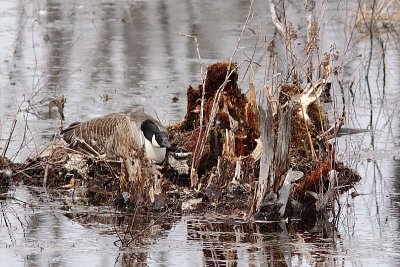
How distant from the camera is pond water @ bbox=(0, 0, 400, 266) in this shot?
7930 mm

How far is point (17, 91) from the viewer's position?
14398 mm

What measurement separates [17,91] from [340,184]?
5762 millimetres

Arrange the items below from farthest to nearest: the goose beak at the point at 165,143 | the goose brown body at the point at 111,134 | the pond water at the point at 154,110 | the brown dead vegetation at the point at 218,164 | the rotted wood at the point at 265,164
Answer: the goose brown body at the point at 111,134 → the goose beak at the point at 165,143 → the brown dead vegetation at the point at 218,164 → the rotted wood at the point at 265,164 → the pond water at the point at 154,110

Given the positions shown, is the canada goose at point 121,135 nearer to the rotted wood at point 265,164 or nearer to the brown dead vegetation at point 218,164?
the brown dead vegetation at point 218,164

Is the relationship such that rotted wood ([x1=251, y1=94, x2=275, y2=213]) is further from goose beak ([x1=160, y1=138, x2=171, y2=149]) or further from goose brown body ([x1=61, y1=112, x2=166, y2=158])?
goose brown body ([x1=61, y1=112, x2=166, y2=158])

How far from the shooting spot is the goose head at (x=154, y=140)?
9.80 metres

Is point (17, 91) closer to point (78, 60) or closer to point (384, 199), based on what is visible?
point (78, 60)

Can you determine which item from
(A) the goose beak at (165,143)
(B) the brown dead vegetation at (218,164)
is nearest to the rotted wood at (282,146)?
(B) the brown dead vegetation at (218,164)

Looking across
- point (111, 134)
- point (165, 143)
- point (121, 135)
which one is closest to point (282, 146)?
point (165, 143)

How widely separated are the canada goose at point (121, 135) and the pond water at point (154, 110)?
0.50m

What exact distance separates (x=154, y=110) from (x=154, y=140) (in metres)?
3.14

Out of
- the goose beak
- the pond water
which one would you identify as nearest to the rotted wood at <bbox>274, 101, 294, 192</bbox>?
the pond water

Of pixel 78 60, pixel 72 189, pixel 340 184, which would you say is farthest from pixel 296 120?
pixel 78 60

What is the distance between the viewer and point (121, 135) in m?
10.2
